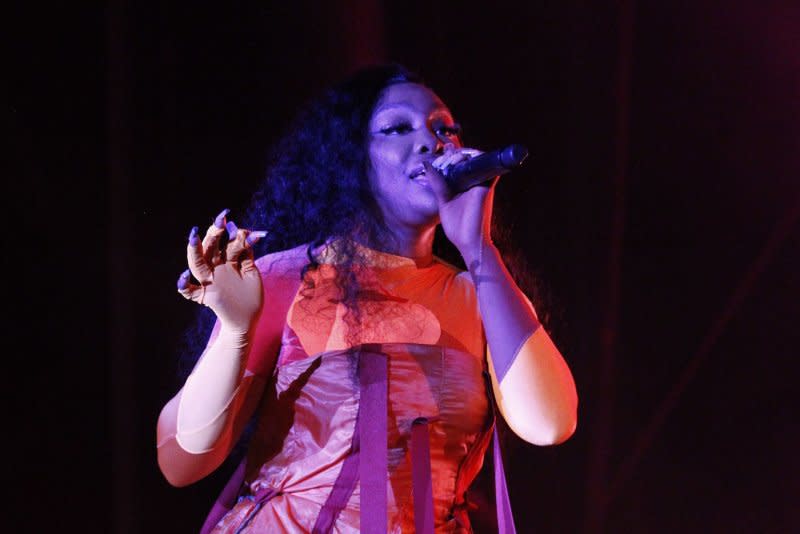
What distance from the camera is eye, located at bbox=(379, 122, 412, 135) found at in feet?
4.17

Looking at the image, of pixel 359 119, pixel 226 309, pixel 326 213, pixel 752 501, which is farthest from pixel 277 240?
pixel 752 501

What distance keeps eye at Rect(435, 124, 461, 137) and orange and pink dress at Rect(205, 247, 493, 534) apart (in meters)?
0.24

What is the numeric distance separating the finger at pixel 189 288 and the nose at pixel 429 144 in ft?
1.37

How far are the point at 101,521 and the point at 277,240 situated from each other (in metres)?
0.62

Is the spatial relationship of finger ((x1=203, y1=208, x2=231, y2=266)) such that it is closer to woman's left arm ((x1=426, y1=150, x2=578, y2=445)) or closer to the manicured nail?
the manicured nail

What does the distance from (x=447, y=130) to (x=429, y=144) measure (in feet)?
0.24

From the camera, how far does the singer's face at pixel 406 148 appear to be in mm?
1218

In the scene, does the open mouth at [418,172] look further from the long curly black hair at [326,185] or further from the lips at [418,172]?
the long curly black hair at [326,185]

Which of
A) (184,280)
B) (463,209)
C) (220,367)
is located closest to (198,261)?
(184,280)

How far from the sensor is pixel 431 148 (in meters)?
1.22

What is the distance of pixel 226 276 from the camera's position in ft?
3.19

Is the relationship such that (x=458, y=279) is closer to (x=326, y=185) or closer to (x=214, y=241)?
(x=326, y=185)

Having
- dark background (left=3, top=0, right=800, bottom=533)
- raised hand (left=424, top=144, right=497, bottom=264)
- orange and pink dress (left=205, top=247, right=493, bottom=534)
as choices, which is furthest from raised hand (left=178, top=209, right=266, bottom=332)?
dark background (left=3, top=0, right=800, bottom=533)

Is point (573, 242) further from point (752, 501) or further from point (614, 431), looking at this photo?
point (752, 501)
